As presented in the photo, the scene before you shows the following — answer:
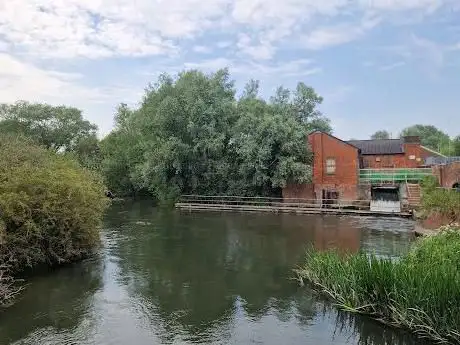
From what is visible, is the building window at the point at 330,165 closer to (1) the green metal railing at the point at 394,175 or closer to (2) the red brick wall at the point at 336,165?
(2) the red brick wall at the point at 336,165

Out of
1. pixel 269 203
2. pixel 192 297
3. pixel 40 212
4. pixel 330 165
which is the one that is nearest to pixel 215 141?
pixel 269 203

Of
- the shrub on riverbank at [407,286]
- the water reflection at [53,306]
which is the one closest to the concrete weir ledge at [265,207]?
the shrub on riverbank at [407,286]

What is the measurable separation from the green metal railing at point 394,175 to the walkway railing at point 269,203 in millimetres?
2556

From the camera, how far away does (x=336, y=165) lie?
130 feet

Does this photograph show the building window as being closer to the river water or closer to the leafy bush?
the river water

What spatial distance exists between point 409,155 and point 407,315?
3776cm

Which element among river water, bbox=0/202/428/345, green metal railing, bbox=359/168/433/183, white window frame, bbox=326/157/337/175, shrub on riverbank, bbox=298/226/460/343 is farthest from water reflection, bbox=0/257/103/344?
green metal railing, bbox=359/168/433/183

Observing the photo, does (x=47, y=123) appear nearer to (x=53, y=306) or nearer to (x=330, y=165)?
(x=330, y=165)

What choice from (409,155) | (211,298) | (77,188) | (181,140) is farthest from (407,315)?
(409,155)

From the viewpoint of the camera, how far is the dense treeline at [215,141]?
39.1 m

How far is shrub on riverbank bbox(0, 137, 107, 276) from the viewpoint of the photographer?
1598 centimetres

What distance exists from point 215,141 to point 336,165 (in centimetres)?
1080

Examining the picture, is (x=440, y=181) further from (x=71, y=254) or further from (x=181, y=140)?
(x=71, y=254)

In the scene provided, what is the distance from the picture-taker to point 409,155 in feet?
150
